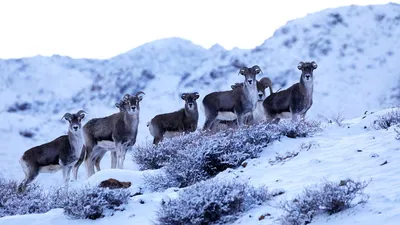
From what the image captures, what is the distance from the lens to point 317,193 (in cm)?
764

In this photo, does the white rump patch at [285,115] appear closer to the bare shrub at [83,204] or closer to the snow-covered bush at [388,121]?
the snow-covered bush at [388,121]

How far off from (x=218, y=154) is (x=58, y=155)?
627 cm

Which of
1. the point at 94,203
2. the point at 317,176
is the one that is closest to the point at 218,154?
the point at 317,176

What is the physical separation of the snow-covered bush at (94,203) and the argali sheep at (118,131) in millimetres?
7187

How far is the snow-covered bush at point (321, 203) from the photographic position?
24.5 ft

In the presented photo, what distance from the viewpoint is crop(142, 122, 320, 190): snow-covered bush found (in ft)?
38.3

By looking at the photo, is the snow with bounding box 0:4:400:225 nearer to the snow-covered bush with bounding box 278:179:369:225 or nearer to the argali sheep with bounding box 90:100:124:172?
the argali sheep with bounding box 90:100:124:172

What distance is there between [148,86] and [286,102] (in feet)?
118

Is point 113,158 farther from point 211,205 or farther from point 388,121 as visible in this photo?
point 211,205

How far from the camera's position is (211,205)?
843 cm

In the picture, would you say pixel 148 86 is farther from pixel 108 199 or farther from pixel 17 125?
pixel 108 199

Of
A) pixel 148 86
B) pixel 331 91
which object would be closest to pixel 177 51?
pixel 148 86

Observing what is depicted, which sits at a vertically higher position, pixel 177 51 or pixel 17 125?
pixel 177 51

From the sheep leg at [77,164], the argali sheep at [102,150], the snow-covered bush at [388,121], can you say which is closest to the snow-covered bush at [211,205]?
the snow-covered bush at [388,121]
